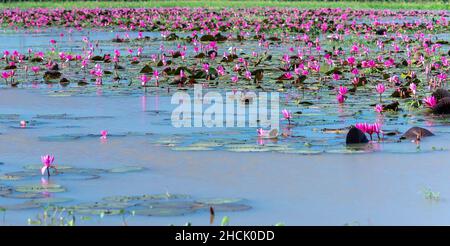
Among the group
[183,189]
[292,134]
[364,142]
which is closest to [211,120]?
[292,134]

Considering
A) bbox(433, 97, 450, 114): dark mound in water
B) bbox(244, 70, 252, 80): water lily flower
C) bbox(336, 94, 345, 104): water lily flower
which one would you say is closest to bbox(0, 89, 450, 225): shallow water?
bbox(433, 97, 450, 114): dark mound in water

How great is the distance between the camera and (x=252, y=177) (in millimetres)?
5859

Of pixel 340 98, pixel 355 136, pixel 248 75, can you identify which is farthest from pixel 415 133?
pixel 248 75

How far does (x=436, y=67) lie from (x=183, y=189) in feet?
25.2

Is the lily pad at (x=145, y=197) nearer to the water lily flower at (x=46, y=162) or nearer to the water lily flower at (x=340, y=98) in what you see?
the water lily flower at (x=46, y=162)

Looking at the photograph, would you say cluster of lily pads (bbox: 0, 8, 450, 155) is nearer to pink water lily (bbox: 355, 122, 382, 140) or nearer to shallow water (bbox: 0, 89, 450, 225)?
pink water lily (bbox: 355, 122, 382, 140)

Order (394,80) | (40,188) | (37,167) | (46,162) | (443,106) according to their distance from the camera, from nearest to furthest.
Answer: (40,188)
(46,162)
(37,167)
(443,106)
(394,80)

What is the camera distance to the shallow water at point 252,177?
4930mm

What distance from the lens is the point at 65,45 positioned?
19859mm

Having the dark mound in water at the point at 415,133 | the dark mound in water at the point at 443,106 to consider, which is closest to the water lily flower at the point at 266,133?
the dark mound in water at the point at 415,133

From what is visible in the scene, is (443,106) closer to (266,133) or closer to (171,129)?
(266,133)

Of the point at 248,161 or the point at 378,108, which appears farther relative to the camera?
the point at 378,108
